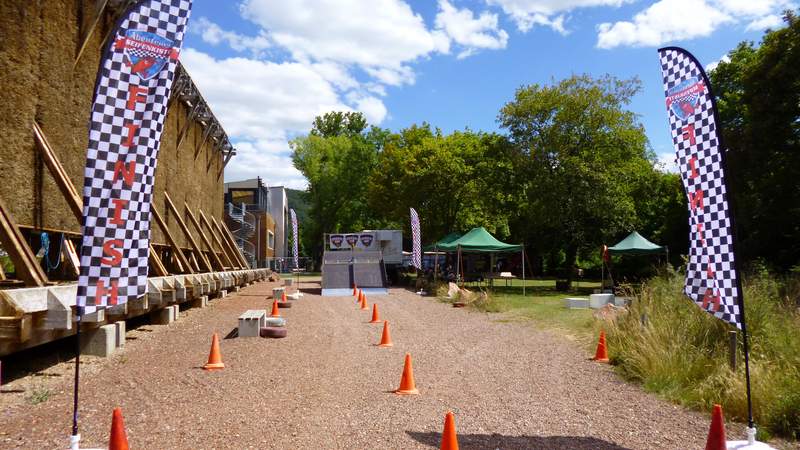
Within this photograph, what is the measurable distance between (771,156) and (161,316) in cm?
2462

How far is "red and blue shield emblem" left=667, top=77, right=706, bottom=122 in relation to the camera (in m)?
6.48

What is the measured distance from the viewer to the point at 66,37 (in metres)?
13.8

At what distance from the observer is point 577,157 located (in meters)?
32.0

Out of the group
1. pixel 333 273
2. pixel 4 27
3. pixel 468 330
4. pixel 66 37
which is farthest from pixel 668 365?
pixel 333 273

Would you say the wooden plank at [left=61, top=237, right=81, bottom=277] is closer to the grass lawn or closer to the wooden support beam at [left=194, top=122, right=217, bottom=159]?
the grass lawn

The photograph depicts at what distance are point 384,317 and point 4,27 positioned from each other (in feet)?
36.4

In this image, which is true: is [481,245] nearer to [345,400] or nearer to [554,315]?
[554,315]

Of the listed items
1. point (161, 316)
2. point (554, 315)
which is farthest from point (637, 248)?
point (161, 316)

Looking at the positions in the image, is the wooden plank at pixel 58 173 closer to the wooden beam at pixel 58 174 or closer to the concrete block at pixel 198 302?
the wooden beam at pixel 58 174

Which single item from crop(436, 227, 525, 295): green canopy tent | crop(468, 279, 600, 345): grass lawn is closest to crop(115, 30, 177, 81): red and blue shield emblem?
crop(468, 279, 600, 345): grass lawn

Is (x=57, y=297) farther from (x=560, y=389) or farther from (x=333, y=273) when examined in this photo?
(x=333, y=273)

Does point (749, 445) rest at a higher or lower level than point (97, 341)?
lower

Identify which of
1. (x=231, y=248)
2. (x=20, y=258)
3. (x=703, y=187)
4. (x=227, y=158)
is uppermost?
(x=227, y=158)

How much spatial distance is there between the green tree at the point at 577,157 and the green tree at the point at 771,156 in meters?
5.63
